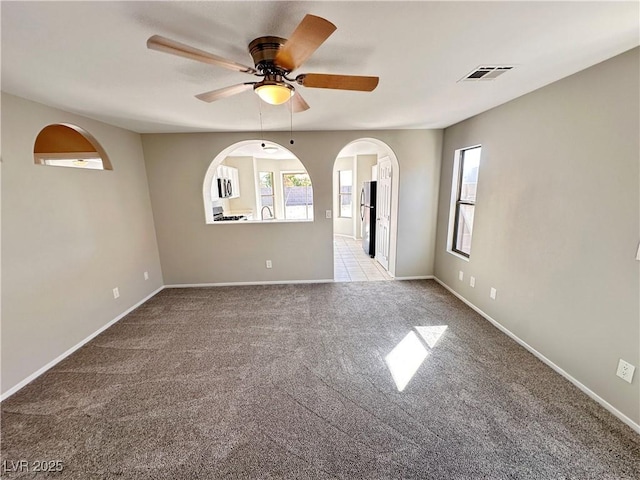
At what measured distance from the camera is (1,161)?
198 cm

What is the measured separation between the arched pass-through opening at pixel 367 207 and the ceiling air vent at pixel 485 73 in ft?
6.10

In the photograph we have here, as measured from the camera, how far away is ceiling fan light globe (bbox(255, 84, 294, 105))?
4.85 feet

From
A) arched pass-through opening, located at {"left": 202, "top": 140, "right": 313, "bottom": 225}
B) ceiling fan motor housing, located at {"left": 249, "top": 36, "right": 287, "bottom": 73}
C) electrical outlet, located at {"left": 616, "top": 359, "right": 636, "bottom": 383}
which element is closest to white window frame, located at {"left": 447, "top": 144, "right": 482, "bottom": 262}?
electrical outlet, located at {"left": 616, "top": 359, "right": 636, "bottom": 383}

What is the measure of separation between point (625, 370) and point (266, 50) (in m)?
2.97

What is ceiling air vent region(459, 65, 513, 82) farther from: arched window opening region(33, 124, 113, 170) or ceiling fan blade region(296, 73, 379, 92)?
arched window opening region(33, 124, 113, 170)

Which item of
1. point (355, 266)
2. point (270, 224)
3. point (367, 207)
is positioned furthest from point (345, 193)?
point (270, 224)

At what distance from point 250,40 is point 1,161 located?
7.25ft

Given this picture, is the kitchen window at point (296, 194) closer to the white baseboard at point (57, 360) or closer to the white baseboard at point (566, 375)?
the white baseboard at point (57, 360)

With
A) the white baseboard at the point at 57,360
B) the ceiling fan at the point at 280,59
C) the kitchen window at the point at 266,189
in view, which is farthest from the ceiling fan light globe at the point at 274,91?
the kitchen window at the point at 266,189

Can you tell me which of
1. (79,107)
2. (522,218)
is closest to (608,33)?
(522,218)

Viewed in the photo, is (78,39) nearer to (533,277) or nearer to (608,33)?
(608,33)

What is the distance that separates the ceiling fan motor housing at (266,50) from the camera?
1.37 meters

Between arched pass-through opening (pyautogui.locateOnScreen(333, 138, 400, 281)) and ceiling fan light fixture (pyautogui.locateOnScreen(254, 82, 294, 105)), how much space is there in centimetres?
244

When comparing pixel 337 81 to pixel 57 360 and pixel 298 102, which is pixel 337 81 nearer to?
pixel 298 102
